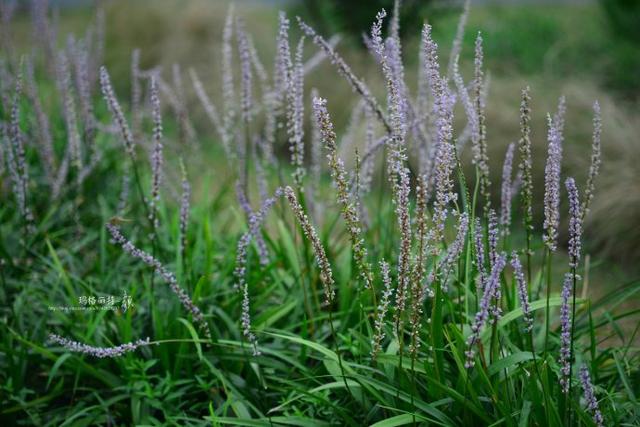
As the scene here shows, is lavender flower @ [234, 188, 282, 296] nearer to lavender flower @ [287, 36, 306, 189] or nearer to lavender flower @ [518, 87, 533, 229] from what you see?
lavender flower @ [287, 36, 306, 189]

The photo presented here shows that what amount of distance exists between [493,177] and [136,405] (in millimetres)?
4400

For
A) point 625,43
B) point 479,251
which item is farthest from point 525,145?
point 625,43

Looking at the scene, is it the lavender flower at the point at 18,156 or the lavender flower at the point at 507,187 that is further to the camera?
the lavender flower at the point at 18,156

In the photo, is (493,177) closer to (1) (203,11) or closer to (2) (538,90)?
(2) (538,90)

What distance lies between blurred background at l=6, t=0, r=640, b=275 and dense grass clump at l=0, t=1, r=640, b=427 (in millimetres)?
1081

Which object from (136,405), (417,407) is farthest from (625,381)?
(136,405)

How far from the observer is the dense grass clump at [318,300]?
7.19 feet

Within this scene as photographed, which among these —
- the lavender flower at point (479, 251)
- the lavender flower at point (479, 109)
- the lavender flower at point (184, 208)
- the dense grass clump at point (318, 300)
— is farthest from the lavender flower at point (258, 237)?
the lavender flower at point (479, 251)

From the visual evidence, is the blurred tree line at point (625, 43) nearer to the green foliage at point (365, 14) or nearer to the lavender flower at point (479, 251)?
the green foliage at point (365, 14)

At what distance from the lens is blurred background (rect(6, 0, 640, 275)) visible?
546 cm

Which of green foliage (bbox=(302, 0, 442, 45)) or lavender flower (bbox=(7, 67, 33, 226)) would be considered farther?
green foliage (bbox=(302, 0, 442, 45))

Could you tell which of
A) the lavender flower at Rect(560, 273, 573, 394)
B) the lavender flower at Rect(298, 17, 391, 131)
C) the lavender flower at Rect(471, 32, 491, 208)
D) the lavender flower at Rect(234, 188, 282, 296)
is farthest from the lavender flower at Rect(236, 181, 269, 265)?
the lavender flower at Rect(560, 273, 573, 394)

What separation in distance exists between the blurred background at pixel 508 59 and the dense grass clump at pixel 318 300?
1081 mm

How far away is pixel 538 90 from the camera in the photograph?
6.94 m
